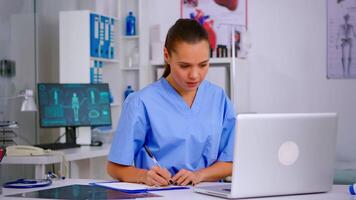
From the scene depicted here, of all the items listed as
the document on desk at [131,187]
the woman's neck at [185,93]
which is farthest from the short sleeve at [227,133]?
the document on desk at [131,187]

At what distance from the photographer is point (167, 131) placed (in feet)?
6.93

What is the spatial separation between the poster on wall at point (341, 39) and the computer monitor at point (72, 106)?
6.26 ft

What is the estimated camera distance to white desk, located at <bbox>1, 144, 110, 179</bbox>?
3.76 meters

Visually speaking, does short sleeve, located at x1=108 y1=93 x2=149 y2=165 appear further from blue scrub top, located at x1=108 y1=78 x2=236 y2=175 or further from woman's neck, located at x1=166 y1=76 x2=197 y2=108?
woman's neck, located at x1=166 y1=76 x2=197 y2=108

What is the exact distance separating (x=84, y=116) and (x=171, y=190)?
2.70 meters

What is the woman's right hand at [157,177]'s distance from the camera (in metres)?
2.01

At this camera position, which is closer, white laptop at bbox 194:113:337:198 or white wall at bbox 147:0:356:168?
white laptop at bbox 194:113:337:198

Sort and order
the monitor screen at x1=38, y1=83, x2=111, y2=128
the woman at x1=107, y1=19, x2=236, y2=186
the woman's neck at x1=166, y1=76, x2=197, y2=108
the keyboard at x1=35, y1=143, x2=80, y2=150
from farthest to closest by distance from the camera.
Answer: the monitor screen at x1=38, y1=83, x2=111, y2=128 < the keyboard at x1=35, y1=143, x2=80, y2=150 < the woman's neck at x1=166, y1=76, x2=197, y2=108 < the woman at x1=107, y1=19, x2=236, y2=186

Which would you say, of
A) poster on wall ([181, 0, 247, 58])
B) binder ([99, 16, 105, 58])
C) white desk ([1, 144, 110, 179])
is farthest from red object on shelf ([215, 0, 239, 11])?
white desk ([1, 144, 110, 179])

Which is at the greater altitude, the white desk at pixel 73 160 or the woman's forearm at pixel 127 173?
the woman's forearm at pixel 127 173

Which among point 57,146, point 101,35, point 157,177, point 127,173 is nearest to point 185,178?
point 157,177

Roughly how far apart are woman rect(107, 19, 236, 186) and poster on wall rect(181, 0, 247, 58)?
3.04 metres

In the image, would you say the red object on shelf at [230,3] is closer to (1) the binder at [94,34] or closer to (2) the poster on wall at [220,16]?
(2) the poster on wall at [220,16]

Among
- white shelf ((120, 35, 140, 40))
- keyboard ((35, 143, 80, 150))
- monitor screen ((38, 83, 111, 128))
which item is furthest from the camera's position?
white shelf ((120, 35, 140, 40))
